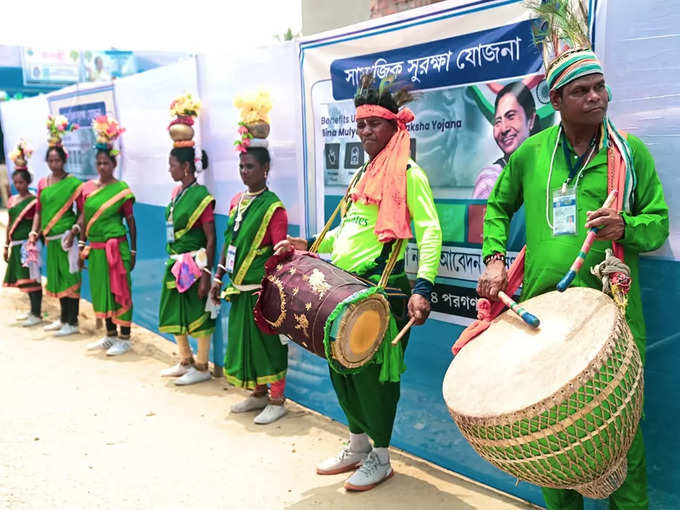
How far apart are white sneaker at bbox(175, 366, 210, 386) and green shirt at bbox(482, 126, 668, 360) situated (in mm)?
3348

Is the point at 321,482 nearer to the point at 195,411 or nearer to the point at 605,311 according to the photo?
the point at 195,411

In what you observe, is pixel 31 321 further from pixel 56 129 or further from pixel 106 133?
pixel 106 133

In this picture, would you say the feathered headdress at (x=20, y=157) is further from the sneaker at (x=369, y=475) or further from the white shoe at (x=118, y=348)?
the sneaker at (x=369, y=475)

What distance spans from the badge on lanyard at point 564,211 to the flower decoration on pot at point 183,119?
337 cm

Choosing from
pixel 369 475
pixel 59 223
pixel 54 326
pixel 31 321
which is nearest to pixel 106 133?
pixel 59 223

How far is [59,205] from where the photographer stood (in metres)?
6.62

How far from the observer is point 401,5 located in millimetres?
6527

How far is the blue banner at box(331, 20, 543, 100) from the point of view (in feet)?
9.87

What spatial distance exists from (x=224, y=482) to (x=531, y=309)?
7.00 ft

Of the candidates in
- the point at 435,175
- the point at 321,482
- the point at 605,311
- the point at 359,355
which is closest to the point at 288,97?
the point at 435,175

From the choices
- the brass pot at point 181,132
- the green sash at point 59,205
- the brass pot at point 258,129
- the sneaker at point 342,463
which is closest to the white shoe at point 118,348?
the green sash at point 59,205

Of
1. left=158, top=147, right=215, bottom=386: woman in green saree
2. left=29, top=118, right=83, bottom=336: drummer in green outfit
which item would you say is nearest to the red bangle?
left=158, top=147, right=215, bottom=386: woman in green saree

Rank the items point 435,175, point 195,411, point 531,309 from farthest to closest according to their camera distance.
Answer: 1. point 195,411
2. point 435,175
3. point 531,309

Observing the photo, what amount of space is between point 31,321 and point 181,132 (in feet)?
12.2
